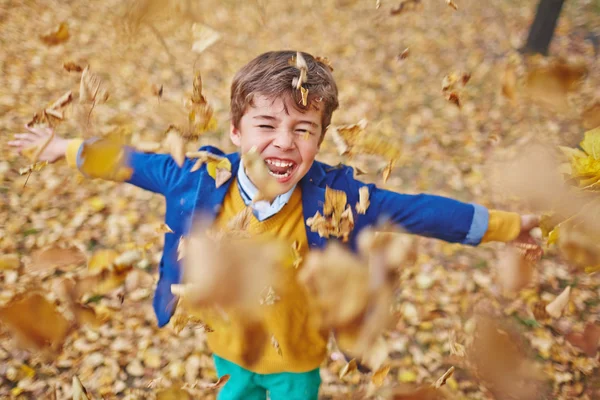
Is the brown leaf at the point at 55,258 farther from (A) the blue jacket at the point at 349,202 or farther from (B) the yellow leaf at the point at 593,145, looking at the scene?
(B) the yellow leaf at the point at 593,145

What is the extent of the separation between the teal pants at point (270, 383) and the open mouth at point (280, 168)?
30.0 inches

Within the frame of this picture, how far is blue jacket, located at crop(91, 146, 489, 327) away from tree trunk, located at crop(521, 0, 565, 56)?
3.50 m

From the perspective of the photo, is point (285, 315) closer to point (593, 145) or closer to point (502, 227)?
point (502, 227)

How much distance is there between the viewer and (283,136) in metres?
1.41

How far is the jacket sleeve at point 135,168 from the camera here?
1640 millimetres

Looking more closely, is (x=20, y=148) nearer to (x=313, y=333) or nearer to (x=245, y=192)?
(x=245, y=192)

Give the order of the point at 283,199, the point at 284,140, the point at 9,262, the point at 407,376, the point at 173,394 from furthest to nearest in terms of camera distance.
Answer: the point at 9,262 → the point at 407,376 → the point at 173,394 → the point at 283,199 → the point at 284,140

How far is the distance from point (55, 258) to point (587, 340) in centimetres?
320

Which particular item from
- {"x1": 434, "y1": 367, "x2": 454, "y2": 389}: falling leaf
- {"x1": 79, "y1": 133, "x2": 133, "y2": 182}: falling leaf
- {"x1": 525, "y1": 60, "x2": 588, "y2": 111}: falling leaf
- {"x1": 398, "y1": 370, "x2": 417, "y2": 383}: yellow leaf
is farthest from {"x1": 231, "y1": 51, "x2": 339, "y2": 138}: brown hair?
{"x1": 525, "y1": 60, "x2": 588, "y2": 111}: falling leaf

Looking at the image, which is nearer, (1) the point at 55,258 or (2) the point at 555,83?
(1) the point at 55,258

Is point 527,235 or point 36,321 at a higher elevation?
point 527,235

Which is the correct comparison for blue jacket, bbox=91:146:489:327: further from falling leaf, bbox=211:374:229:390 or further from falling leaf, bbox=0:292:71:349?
falling leaf, bbox=0:292:71:349

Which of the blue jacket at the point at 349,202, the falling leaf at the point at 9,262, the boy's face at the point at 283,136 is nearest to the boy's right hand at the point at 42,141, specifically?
the blue jacket at the point at 349,202

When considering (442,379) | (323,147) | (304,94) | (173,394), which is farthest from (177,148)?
(323,147)
